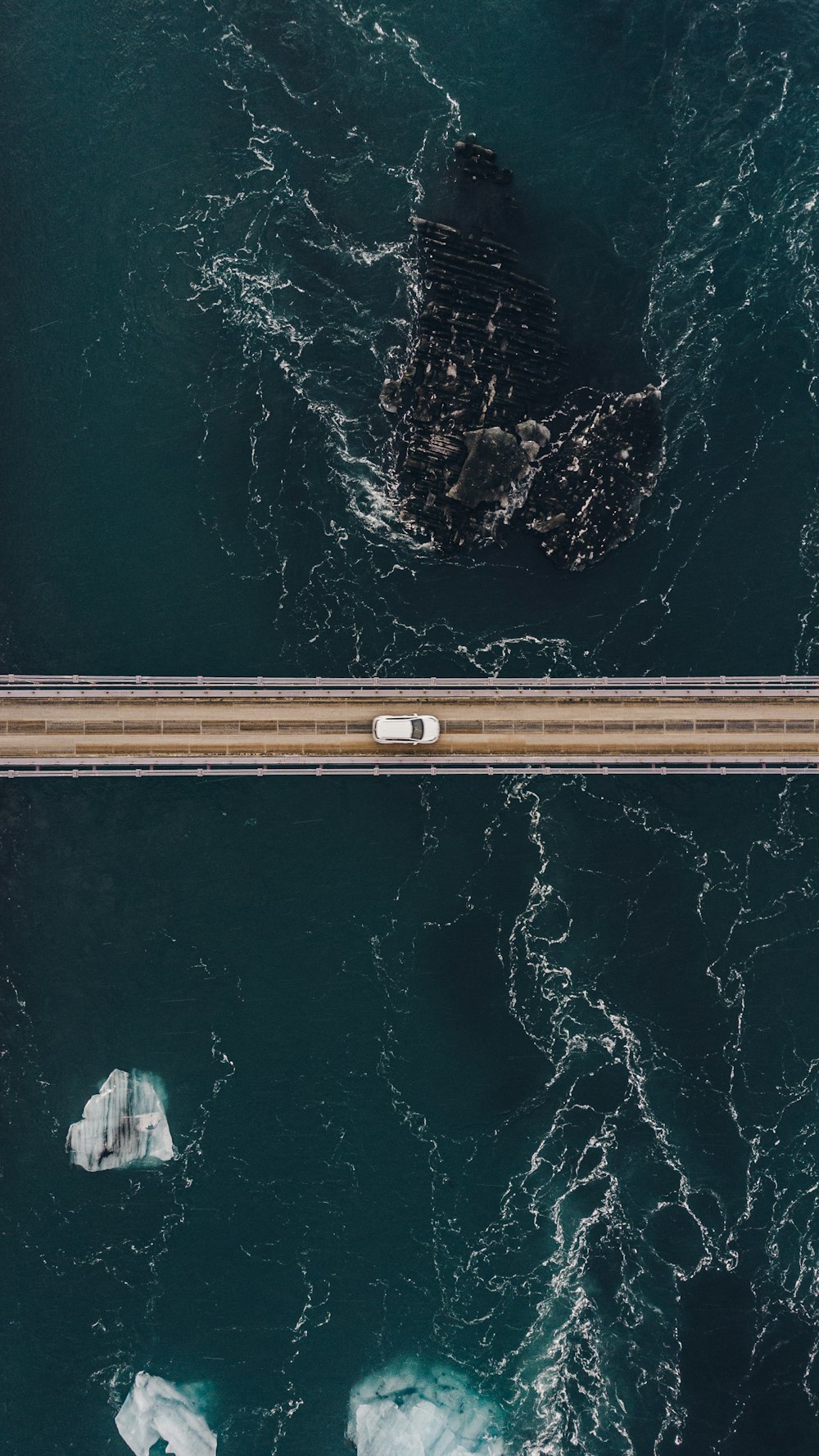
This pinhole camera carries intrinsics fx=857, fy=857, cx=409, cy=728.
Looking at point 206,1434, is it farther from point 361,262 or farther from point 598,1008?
point 361,262

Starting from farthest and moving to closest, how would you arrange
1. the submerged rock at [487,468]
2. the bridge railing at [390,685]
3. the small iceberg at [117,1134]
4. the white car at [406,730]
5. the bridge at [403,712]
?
the submerged rock at [487,468] < the bridge railing at [390,685] < the bridge at [403,712] < the small iceberg at [117,1134] < the white car at [406,730]

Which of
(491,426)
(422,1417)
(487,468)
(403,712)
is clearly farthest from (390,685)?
(422,1417)

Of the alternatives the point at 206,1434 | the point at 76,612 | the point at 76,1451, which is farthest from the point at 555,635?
the point at 76,1451

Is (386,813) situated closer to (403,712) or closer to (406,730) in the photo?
(406,730)

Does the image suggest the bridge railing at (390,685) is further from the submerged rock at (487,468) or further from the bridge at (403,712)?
the submerged rock at (487,468)

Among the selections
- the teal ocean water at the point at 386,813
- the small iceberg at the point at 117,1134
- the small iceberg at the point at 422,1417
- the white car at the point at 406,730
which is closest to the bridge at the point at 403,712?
the white car at the point at 406,730
